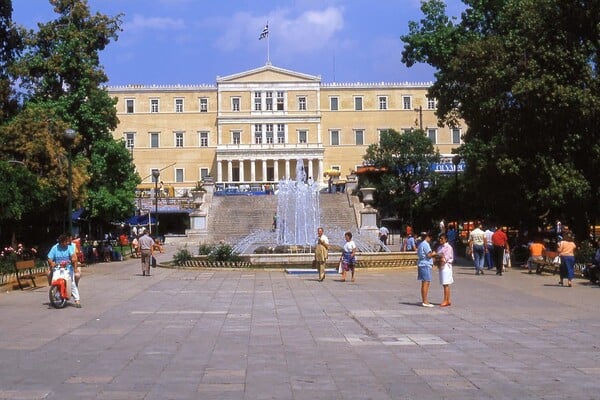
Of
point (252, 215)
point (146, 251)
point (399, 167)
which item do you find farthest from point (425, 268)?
point (399, 167)

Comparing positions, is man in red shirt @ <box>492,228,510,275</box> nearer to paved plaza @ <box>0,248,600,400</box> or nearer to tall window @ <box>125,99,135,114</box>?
paved plaza @ <box>0,248,600,400</box>

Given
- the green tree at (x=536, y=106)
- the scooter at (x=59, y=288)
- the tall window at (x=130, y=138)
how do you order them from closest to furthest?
1. the scooter at (x=59, y=288)
2. the green tree at (x=536, y=106)
3. the tall window at (x=130, y=138)

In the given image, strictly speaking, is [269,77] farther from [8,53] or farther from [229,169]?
[8,53]

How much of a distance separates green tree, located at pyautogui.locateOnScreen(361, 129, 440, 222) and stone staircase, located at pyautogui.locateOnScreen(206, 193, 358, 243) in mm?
2721

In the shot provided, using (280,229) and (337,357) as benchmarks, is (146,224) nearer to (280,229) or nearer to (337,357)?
(280,229)

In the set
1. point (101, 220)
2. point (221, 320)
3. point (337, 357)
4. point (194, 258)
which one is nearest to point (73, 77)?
point (101, 220)

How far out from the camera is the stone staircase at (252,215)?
185 ft

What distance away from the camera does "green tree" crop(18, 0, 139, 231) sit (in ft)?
127

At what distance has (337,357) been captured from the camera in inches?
425

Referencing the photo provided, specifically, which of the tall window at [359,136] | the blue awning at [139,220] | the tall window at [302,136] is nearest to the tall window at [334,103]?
the tall window at [359,136]

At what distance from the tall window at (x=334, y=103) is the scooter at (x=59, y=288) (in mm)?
93844

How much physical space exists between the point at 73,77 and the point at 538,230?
2399cm

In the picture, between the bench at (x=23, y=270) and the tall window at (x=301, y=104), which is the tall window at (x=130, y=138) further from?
the bench at (x=23, y=270)

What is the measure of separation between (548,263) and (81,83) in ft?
74.5
